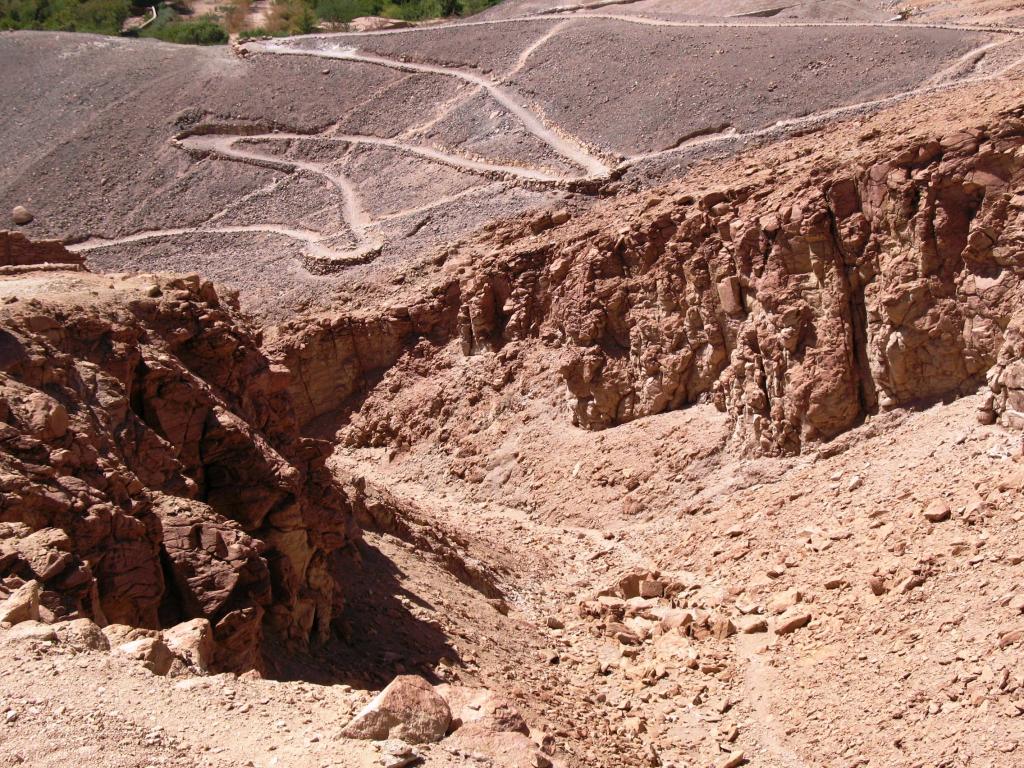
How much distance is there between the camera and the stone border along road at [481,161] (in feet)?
92.1

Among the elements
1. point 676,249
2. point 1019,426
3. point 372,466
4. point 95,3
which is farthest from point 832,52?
point 95,3

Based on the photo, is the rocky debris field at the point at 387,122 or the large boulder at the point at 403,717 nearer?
the large boulder at the point at 403,717

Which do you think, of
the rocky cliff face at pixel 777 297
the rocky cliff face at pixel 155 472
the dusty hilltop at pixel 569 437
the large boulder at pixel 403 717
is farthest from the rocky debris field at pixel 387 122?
the large boulder at pixel 403 717

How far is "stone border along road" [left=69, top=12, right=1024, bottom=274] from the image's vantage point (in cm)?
2806

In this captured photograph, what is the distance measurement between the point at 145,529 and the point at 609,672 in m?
6.76

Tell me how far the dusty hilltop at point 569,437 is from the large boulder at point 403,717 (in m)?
0.03

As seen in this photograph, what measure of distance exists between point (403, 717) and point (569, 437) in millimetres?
15473

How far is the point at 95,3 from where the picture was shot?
67.8m

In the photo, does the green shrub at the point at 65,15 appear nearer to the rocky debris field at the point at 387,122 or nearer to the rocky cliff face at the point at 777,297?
the rocky debris field at the point at 387,122

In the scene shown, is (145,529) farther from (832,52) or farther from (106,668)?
(832,52)

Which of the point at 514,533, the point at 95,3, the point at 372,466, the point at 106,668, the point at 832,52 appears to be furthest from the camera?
the point at 95,3

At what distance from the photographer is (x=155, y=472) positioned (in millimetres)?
11500

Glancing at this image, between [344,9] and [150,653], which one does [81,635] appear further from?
[344,9]

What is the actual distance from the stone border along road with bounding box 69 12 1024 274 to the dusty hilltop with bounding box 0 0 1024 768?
0.22m
